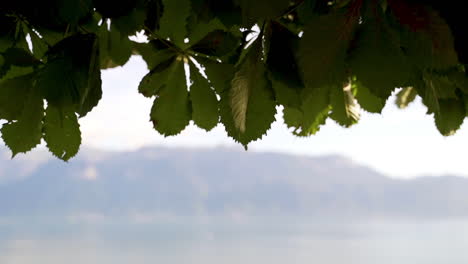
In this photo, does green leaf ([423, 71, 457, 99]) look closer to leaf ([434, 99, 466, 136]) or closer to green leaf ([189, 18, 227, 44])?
leaf ([434, 99, 466, 136])

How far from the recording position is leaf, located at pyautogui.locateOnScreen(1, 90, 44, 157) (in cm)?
102

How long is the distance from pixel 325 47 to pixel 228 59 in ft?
1.76

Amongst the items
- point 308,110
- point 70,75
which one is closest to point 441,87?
point 308,110

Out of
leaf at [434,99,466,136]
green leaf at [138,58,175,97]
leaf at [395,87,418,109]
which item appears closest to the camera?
green leaf at [138,58,175,97]

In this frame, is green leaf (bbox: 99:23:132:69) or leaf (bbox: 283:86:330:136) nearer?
green leaf (bbox: 99:23:132:69)

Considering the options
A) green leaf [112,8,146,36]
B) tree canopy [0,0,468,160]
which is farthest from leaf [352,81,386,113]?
green leaf [112,8,146,36]

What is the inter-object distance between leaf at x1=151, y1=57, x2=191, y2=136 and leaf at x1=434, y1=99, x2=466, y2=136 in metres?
0.70

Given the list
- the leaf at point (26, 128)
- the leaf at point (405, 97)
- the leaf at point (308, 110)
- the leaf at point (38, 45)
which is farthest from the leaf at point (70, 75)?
the leaf at point (405, 97)

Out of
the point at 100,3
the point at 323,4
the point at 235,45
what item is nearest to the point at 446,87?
the point at 323,4

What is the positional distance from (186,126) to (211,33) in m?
0.24

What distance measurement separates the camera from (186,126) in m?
1.21

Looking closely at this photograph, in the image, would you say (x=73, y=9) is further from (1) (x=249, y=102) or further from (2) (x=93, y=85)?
(1) (x=249, y=102)

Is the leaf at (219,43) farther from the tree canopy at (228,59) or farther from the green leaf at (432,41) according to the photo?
the green leaf at (432,41)

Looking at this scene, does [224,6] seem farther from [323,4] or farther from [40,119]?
[40,119]
